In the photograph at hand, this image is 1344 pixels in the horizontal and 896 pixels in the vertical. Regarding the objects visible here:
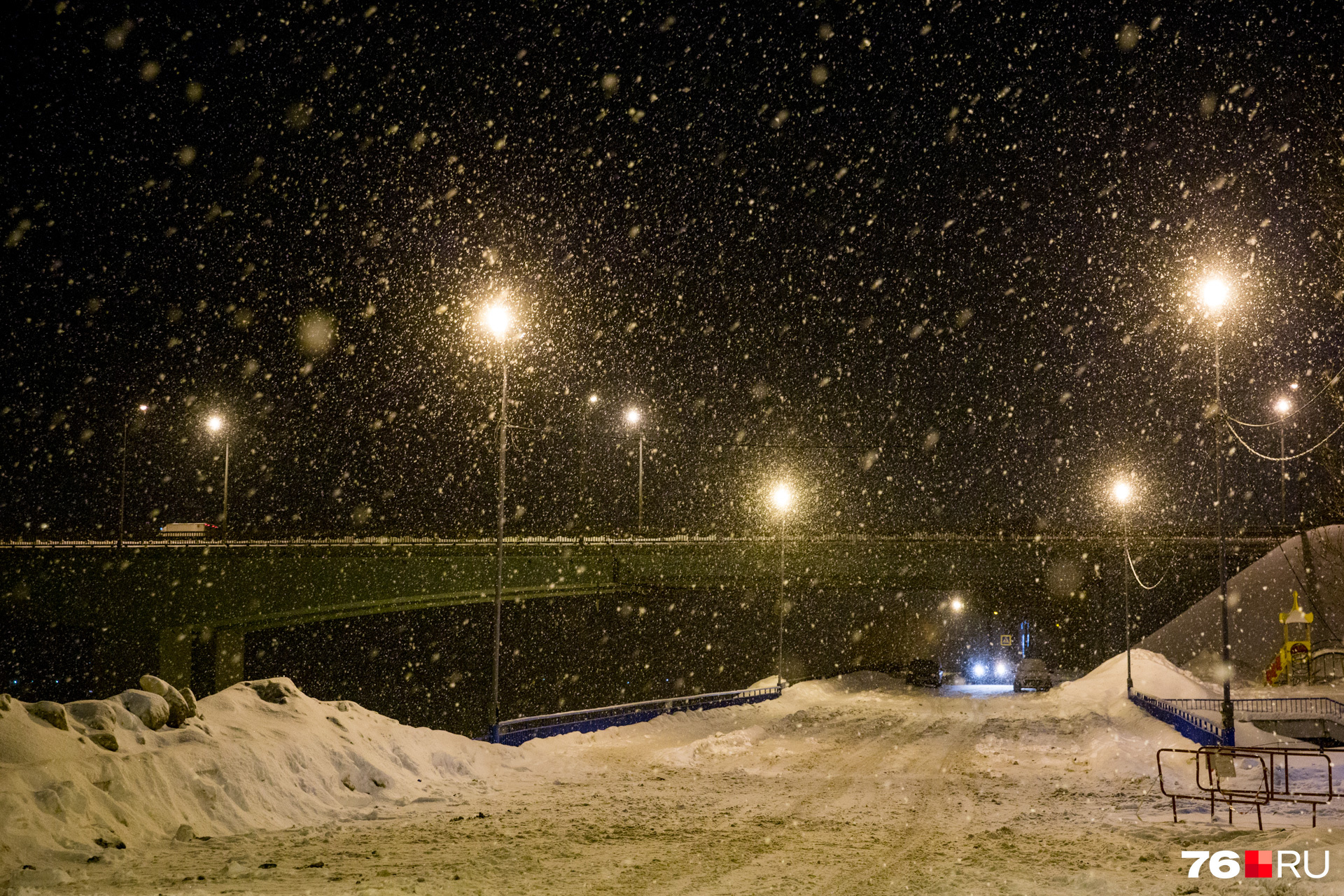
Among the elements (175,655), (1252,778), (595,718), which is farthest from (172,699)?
(175,655)

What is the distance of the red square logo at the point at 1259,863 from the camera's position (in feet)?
27.8

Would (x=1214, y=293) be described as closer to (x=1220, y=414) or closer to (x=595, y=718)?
(x=1220, y=414)

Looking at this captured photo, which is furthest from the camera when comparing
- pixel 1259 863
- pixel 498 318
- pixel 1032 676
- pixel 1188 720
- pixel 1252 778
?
pixel 1032 676

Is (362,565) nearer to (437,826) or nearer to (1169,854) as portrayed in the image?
(437,826)

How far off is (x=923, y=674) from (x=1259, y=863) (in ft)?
151

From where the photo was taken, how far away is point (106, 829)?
9.66 metres

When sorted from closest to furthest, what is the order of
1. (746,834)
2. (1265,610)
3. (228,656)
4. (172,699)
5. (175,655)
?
(746,834) < (172,699) < (175,655) < (228,656) < (1265,610)

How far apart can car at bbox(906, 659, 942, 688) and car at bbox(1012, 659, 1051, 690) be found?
462 centimetres

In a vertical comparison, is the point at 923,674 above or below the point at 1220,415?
below

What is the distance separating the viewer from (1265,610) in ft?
167

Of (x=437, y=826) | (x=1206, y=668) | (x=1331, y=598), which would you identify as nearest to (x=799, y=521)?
(x=1206, y=668)

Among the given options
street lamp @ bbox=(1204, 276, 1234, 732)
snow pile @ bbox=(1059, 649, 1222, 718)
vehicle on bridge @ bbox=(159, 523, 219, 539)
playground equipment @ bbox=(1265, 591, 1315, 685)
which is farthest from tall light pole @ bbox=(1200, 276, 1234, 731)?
vehicle on bridge @ bbox=(159, 523, 219, 539)

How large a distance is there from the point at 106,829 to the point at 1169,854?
Answer: 1169 centimetres

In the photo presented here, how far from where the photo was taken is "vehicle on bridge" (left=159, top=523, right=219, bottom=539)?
158ft
